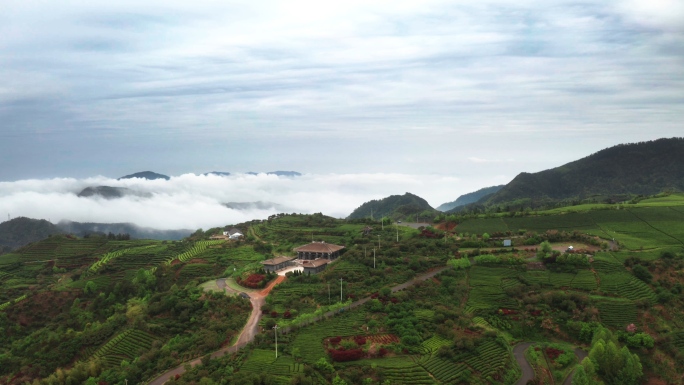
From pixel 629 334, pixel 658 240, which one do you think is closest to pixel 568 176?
pixel 658 240

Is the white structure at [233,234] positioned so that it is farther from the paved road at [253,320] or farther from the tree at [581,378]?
the tree at [581,378]

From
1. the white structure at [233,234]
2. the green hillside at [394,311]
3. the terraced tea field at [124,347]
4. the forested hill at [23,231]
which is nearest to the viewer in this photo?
the green hillside at [394,311]

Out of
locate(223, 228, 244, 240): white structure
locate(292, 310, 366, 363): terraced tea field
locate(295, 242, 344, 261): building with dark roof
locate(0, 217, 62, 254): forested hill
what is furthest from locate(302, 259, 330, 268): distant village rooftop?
locate(0, 217, 62, 254): forested hill

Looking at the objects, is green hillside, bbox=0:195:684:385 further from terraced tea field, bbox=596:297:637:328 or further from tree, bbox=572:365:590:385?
tree, bbox=572:365:590:385

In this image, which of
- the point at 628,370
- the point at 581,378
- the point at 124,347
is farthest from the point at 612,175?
the point at 124,347

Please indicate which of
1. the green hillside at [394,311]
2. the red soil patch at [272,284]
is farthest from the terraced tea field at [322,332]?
the red soil patch at [272,284]

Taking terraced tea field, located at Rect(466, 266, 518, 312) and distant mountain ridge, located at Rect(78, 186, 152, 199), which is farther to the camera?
distant mountain ridge, located at Rect(78, 186, 152, 199)
